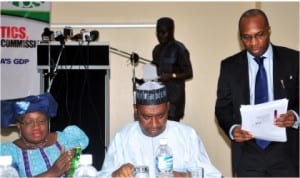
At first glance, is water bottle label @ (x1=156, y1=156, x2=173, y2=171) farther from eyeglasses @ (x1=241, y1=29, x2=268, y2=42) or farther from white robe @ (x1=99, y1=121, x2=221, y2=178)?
eyeglasses @ (x1=241, y1=29, x2=268, y2=42)

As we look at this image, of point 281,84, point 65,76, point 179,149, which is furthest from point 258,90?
point 65,76

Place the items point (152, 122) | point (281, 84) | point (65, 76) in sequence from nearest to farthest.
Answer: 1. point (152, 122)
2. point (281, 84)
3. point (65, 76)

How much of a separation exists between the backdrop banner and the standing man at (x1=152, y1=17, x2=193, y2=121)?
1.29 meters

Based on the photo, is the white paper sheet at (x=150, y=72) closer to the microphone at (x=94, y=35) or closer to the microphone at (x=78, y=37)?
the microphone at (x=94, y=35)

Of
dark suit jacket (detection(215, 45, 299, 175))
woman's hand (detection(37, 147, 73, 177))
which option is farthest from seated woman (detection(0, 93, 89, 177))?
dark suit jacket (detection(215, 45, 299, 175))

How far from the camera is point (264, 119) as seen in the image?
6.94 feet

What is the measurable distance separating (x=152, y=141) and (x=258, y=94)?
62 centimetres

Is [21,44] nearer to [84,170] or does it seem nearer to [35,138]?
[35,138]

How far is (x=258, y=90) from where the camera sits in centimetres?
224

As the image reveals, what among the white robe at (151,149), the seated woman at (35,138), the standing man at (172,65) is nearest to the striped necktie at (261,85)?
A: the white robe at (151,149)

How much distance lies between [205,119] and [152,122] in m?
3.01

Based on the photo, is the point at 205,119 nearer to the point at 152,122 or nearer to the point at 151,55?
the point at 151,55

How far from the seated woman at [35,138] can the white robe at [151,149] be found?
0.67 ft

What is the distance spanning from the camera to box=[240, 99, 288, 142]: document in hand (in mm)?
2078
